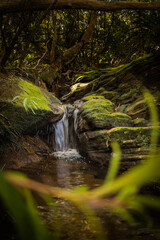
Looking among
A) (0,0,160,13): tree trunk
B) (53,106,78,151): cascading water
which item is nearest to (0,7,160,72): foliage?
(0,0,160,13): tree trunk

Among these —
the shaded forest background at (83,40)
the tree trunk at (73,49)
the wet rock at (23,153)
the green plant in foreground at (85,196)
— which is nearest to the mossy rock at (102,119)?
the wet rock at (23,153)

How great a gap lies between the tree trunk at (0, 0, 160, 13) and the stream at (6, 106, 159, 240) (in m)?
4.24

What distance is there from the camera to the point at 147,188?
10.4 ft

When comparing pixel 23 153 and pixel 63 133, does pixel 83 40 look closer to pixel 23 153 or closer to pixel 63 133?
pixel 63 133

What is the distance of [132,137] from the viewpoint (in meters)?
4.69

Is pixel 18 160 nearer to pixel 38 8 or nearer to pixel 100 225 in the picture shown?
pixel 100 225

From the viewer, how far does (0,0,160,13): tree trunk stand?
3897 mm

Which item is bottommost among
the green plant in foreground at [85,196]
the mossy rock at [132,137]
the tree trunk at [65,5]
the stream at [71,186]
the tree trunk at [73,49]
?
the stream at [71,186]

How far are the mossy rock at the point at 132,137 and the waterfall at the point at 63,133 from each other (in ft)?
9.49

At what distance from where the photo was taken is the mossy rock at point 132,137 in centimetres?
445

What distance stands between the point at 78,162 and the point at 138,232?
13.3 feet

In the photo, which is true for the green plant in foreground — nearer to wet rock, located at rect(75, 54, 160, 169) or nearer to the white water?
wet rock, located at rect(75, 54, 160, 169)

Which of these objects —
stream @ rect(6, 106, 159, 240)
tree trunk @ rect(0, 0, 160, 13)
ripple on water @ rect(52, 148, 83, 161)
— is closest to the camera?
stream @ rect(6, 106, 159, 240)

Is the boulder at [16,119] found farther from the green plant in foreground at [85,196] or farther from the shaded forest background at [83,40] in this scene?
the green plant in foreground at [85,196]
